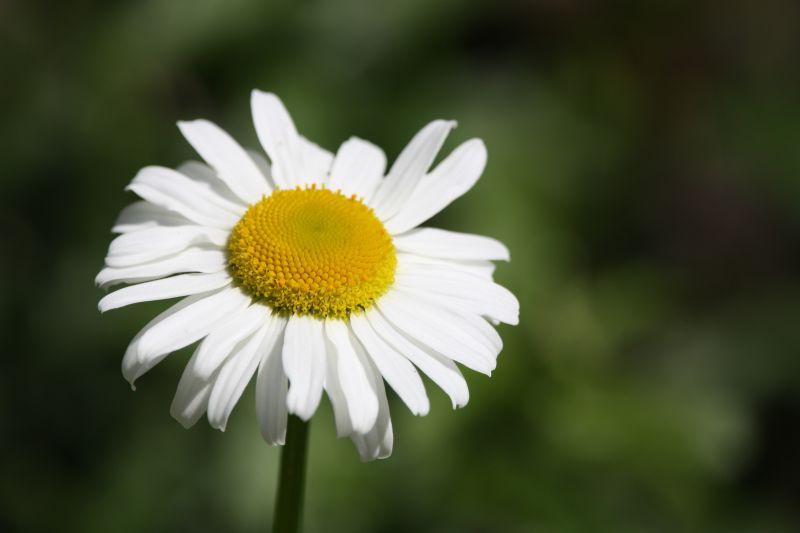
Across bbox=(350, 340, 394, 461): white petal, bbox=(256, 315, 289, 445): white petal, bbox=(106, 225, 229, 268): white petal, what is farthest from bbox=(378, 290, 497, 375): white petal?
bbox=(106, 225, 229, 268): white petal

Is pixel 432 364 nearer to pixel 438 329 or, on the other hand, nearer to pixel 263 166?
pixel 438 329

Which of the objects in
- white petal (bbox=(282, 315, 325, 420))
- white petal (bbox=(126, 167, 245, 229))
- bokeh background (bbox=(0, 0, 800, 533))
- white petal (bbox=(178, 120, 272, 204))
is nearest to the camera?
white petal (bbox=(282, 315, 325, 420))

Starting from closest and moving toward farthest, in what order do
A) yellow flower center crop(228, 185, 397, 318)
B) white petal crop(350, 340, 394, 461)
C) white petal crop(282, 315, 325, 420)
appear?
1. white petal crop(282, 315, 325, 420)
2. white petal crop(350, 340, 394, 461)
3. yellow flower center crop(228, 185, 397, 318)

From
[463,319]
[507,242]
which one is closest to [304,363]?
[463,319]

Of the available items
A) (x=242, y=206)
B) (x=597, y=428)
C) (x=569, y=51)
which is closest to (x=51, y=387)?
(x=242, y=206)

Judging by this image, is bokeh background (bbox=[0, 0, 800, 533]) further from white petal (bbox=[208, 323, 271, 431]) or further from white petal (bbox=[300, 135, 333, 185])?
white petal (bbox=[208, 323, 271, 431])
